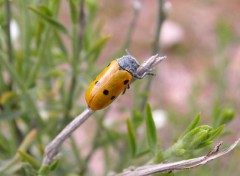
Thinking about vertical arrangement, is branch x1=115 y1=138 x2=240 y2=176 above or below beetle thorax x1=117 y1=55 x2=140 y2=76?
below

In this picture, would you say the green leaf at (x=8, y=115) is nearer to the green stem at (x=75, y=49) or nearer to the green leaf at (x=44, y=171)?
the green stem at (x=75, y=49)

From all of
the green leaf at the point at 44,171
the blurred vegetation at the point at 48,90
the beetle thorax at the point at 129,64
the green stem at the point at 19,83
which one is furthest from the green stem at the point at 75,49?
the green leaf at the point at 44,171

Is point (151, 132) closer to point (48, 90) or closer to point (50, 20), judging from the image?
point (50, 20)

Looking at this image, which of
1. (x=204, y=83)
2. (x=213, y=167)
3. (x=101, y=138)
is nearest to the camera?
(x=101, y=138)

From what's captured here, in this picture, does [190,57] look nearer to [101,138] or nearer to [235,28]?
[235,28]

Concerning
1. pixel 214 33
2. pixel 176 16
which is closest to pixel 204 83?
pixel 214 33

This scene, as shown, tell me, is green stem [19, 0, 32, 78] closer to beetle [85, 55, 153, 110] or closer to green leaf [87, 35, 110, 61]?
green leaf [87, 35, 110, 61]

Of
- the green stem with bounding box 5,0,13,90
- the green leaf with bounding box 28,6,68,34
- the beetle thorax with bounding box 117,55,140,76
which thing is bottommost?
the beetle thorax with bounding box 117,55,140,76

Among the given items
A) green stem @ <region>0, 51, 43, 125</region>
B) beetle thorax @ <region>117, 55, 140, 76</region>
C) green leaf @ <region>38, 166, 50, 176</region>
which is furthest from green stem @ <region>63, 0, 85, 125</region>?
green leaf @ <region>38, 166, 50, 176</region>
